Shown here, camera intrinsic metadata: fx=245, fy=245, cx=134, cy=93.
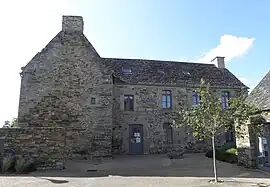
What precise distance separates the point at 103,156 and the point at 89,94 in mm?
4444

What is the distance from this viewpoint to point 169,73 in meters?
22.3

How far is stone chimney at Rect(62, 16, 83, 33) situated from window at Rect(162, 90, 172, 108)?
8517mm

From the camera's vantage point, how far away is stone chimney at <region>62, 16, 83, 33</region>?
18203 millimetres

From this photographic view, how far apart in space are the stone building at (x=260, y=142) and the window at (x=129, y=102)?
9.56 meters

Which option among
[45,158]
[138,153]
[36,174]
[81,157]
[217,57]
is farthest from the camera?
[217,57]

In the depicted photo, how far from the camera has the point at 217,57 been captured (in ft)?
84.8

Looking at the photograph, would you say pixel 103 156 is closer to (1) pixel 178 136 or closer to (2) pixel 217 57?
(1) pixel 178 136

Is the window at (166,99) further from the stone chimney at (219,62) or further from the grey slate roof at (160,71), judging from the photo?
the stone chimney at (219,62)

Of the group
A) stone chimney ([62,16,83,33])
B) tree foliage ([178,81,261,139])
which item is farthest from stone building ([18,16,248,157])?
tree foliage ([178,81,261,139])

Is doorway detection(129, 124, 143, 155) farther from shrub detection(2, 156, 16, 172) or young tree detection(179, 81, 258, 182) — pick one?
young tree detection(179, 81, 258, 182)

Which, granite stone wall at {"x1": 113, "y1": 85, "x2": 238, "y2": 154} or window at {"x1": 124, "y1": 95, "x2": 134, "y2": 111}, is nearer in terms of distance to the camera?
granite stone wall at {"x1": 113, "y1": 85, "x2": 238, "y2": 154}

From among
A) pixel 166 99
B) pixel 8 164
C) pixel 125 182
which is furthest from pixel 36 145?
pixel 166 99

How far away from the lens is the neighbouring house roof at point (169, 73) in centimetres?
2084

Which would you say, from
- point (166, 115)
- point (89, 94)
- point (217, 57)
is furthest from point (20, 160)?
point (217, 57)
